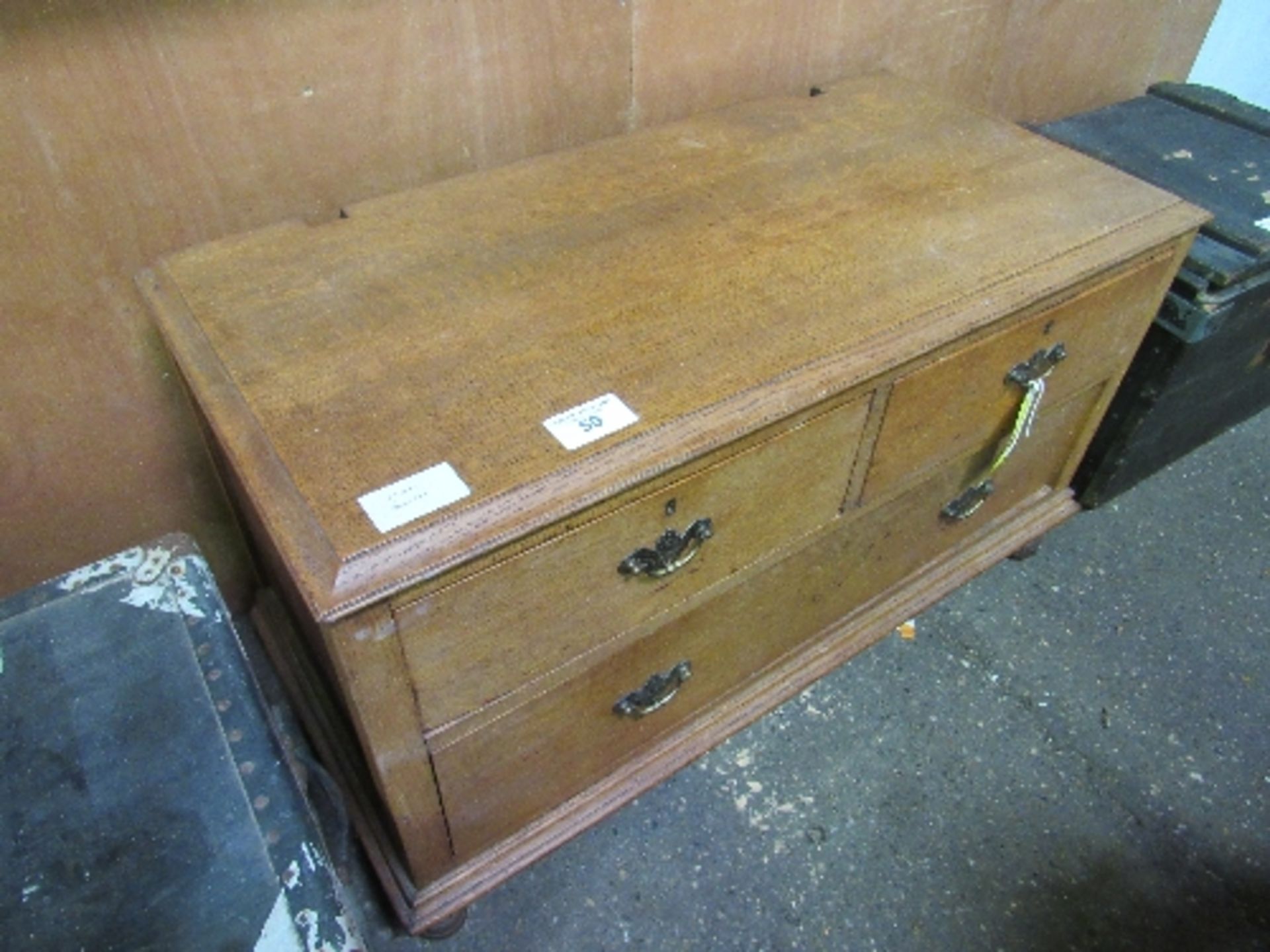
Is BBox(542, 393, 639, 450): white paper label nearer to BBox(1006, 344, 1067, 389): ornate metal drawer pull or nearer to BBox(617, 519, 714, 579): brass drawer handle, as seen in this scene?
BBox(617, 519, 714, 579): brass drawer handle

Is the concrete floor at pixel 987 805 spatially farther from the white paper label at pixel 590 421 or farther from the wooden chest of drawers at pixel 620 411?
the white paper label at pixel 590 421

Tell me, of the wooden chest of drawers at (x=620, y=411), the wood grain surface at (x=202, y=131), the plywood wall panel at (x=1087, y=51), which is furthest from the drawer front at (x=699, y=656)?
the plywood wall panel at (x=1087, y=51)

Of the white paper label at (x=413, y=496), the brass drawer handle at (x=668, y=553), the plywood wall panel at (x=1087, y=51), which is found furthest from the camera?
the plywood wall panel at (x=1087, y=51)

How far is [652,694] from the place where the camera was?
1.03 meters

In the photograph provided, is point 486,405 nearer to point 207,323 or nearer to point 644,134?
point 207,323

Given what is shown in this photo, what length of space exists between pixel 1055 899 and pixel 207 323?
4.02 ft

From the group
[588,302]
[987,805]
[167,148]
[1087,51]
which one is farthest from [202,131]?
[1087,51]

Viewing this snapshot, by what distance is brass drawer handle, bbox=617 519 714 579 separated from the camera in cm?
84

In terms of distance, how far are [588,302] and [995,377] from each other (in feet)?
1.62

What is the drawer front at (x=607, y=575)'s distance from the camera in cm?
76

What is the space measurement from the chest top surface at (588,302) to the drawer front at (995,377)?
7 centimetres

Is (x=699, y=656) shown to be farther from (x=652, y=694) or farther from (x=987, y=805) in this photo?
(x=987, y=805)

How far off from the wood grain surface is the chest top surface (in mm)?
83

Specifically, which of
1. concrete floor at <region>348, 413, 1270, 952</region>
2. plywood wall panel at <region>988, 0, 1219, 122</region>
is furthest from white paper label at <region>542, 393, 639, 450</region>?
plywood wall panel at <region>988, 0, 1219, 122</region>
